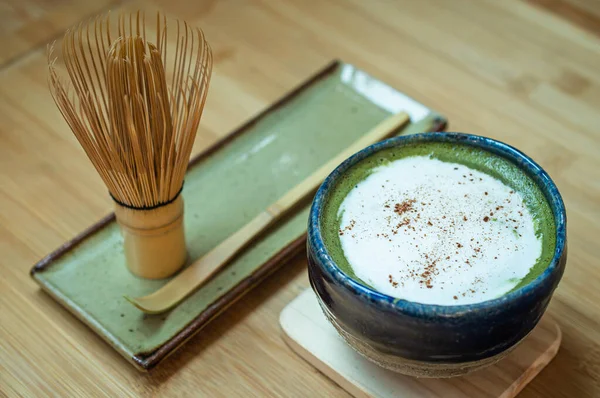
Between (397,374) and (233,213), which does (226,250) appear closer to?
(233,213)

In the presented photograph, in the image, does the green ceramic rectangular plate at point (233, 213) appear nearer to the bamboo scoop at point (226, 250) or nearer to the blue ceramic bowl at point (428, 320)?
the bamboo scoop at point (226, 250)

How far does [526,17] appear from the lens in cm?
113

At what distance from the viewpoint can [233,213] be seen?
88cm

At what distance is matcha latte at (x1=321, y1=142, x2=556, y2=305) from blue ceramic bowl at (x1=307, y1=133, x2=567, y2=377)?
0.06 ft

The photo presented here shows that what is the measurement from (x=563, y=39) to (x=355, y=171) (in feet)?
1.72

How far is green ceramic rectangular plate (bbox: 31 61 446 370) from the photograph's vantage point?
766 mm

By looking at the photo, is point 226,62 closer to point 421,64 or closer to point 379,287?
point 421,64

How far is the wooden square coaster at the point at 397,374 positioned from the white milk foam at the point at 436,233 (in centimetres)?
12

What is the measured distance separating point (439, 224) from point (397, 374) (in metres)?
0.14

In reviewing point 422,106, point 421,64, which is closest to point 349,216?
point 422,106

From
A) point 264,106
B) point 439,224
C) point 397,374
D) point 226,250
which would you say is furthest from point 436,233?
point 264,106

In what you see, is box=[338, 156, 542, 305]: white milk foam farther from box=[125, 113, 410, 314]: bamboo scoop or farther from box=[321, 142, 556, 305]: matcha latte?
box=[125, 113, 410, 314]: bamboo scoop

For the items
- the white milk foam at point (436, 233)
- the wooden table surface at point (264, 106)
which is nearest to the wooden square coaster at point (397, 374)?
the wooden table surface at point (264, 106)

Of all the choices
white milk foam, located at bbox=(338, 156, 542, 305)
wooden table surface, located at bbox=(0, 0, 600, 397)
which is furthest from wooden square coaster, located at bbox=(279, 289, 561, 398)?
white milk foam, located at bbox=(338, 156, 542, 305)
